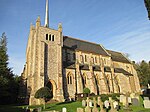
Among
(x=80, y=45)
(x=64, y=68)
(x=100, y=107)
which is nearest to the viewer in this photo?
(x=100, y=107)

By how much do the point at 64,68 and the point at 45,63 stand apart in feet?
15.2

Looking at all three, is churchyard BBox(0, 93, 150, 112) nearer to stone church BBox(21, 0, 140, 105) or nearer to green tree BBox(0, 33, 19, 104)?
stone church BBox(21, 0, 140, 105)

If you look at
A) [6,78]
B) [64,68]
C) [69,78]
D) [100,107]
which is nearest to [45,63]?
[64,68]

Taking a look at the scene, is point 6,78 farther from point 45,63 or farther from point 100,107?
point 100,107

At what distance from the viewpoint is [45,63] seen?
2766 centimetres

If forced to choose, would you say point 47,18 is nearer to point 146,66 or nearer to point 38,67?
point 38,67

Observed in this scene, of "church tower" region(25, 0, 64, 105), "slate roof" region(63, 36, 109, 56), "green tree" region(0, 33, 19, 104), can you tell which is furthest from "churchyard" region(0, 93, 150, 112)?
"slate roof" region(63, 36, 109, 56)

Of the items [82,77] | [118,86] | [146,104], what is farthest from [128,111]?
[118,86]

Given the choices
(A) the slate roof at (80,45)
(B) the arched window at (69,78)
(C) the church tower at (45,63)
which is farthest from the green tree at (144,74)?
(C) the church tower at (45,63)

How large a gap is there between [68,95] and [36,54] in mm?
10126

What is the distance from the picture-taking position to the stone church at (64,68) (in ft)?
88.3

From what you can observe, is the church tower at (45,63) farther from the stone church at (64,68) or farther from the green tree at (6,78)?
the green tree at (6,78)

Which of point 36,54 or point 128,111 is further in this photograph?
point 36,54

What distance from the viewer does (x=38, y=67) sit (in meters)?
26.6
